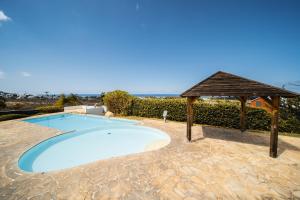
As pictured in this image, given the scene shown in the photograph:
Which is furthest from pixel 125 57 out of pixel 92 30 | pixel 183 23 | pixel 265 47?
pixel 265 47

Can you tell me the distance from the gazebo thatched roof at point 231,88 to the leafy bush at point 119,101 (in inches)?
427

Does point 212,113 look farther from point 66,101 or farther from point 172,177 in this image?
point 66,101

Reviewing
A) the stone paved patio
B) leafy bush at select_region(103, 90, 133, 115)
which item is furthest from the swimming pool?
leafy bush at select_region(103, 90, 133, 115)

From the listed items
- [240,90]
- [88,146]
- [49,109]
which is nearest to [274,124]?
[240,90]

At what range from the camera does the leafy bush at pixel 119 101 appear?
16.7 meters

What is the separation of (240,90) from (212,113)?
19.1ft

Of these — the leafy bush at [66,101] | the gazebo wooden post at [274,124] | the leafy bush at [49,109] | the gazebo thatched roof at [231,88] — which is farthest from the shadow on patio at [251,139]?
the leafy bush at [66,101]

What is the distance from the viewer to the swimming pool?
631 centimetres

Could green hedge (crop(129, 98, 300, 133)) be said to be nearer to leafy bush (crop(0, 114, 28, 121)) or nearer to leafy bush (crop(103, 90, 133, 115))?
leafy bush (crop(103, 90, 133, 115))

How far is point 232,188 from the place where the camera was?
3.62 m

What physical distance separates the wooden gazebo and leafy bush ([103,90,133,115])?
10.7 m

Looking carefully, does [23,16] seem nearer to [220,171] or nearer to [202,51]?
[220,171]

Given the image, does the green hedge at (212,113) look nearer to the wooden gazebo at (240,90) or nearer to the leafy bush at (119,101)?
the leafy bush at (119,101)

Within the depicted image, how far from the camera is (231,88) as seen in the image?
5.89 metres
